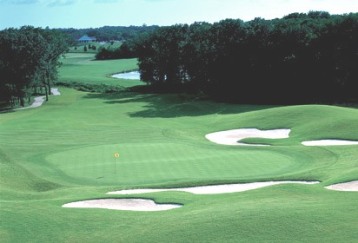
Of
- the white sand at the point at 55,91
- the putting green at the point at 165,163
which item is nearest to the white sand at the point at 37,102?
the white sand at the point at 55,91

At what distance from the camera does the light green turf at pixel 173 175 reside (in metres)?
15.6

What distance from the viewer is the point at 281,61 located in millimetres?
69500

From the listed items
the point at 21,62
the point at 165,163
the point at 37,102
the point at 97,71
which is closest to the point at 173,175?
the point at 165,163

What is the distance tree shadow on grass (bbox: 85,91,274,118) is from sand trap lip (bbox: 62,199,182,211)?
129ft

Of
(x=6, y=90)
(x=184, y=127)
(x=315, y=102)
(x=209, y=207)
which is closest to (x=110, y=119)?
(x=184, y=127)

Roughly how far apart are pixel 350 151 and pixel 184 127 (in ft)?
68.9

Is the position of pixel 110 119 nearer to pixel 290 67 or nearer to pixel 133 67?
pixel 290 67

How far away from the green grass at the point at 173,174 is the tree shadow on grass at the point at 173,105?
2.08 m

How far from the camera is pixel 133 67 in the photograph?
142 metres

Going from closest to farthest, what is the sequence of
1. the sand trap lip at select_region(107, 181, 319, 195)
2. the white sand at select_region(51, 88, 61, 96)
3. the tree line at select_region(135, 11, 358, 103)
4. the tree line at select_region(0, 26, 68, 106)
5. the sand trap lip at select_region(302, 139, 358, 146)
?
the sand trap lip at select_region(107, 181, 319, 195)
the sand trap lip at select_region(302, 139, 358, 146)
the tree line at select_region(135, 11, 358, 103)
the tree line at select_region(0, 26, 68, 106)
the white sand at select_region(51, 88, 61, 96)

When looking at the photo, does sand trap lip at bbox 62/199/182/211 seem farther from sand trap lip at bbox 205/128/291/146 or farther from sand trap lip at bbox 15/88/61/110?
sand trap lip at bbox 15/88/61/110

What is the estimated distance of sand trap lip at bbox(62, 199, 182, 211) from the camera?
19906 mm

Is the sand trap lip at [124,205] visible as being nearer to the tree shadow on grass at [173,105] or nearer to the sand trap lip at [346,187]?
the sand trap lip at [346,187]

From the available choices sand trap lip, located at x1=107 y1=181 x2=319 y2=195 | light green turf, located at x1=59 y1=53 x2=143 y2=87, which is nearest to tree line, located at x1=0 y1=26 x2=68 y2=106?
light green turf, located at x1=59 y1=53 x2=143 y2=87
